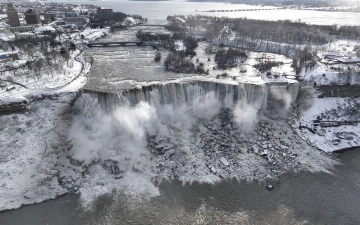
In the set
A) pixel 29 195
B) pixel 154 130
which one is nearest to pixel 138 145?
pixel 154 130

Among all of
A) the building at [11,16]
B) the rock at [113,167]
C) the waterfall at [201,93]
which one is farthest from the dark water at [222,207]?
the building at [11,16]

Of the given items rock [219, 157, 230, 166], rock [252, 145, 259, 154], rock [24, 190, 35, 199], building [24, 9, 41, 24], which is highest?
building [24, 9, 41, 24]

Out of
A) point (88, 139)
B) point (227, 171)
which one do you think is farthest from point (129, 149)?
point (227, 171)

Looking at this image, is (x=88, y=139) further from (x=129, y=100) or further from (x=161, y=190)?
(x=161, y=190)

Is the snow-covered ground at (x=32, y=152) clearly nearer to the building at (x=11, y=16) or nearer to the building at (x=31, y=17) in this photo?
the building at (x=11, y=16)

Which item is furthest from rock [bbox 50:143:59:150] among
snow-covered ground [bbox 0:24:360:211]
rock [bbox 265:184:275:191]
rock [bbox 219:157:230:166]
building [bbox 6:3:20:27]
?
building [bbox 6:3:20:27]

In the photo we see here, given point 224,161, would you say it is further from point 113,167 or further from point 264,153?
point 113,167

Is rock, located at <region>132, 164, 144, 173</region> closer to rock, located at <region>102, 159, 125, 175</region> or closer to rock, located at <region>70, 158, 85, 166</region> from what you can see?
rock, located at <region>102, 159, 125, 175</region>

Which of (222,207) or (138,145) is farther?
(138,145)

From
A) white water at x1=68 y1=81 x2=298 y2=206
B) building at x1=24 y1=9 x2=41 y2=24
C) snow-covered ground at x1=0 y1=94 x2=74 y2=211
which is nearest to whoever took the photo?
snow-covered ground at x1=0 y1=94 x2=74 y2=211
